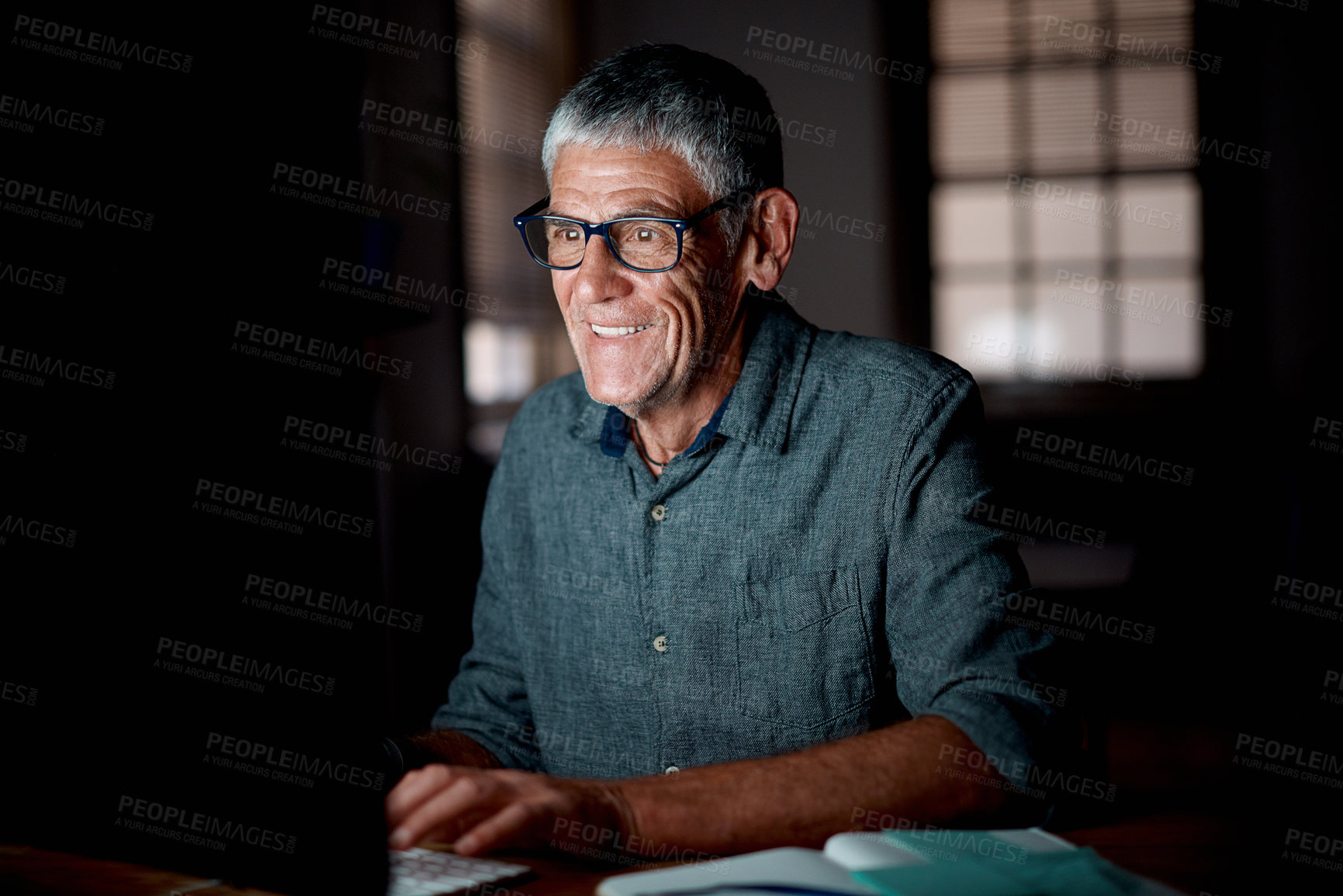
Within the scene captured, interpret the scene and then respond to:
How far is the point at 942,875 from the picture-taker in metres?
0.77

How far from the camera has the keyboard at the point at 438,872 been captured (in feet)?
2.86

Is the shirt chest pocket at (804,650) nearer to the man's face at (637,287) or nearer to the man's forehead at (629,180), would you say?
the man's face at (637,287)

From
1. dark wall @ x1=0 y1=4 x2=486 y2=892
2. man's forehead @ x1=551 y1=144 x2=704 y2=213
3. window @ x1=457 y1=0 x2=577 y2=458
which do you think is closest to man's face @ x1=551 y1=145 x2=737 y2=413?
man's forehead @ x1=551 y1=144 x2=704 y2=213

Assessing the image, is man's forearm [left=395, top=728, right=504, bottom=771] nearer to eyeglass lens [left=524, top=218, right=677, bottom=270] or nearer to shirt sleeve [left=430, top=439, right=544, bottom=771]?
shirt sleeve [left=430, top=439, right=544, bottom=771]

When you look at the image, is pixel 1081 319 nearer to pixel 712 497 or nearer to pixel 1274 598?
pixel 1274 598

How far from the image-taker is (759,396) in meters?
1.45

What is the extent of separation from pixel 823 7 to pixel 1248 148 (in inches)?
79.6

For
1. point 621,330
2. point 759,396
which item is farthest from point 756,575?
point 621,330

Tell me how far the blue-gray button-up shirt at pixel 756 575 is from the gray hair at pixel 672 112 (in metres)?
0.24

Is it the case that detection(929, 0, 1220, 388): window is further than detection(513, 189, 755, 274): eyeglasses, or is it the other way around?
detection(929, 0, 1220, 388): window

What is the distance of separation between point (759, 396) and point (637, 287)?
23cm

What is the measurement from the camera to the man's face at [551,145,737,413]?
142cm

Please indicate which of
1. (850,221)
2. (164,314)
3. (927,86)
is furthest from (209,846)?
(927,86)

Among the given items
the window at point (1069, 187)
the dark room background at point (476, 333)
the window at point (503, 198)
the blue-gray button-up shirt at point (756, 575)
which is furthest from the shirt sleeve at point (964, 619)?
the window at point (1069, 187)
